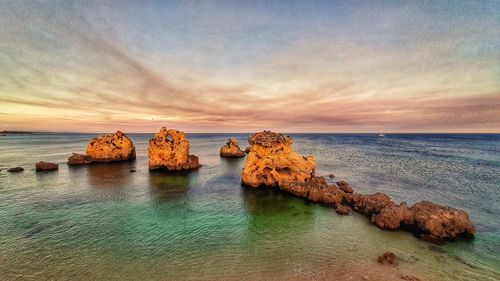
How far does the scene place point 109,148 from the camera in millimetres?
51281

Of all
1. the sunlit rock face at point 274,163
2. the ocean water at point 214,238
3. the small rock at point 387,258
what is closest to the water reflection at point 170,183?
the ocean water at point 214,238

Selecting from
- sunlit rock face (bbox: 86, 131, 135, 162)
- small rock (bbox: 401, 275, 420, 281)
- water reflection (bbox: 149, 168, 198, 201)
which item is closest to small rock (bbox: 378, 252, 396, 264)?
small rock (bbox: 401, 275, 420, 281)

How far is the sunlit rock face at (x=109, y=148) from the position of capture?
50.3 m

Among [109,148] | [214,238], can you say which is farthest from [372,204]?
[109,148]

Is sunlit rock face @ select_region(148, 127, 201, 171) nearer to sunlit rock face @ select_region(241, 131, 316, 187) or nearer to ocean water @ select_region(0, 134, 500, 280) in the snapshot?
ocean water @ select_region(0, 134, 500, 280)

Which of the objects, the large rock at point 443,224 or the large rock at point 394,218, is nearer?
the large rock at point 443,224

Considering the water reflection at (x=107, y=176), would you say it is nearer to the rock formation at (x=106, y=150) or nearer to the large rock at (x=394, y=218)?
the rock formation at (x=106, y=150)

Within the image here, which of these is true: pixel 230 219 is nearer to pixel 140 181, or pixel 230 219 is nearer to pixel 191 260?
pixel 191 260

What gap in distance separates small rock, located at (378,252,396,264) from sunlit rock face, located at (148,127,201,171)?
120 feet

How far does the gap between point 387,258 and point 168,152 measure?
38307 mm

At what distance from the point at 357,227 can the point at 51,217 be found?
26.3m

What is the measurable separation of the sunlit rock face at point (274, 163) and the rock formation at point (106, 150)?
36.6 meters

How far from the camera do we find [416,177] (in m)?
37.0

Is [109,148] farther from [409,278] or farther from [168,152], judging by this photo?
[409,278]
